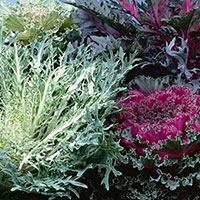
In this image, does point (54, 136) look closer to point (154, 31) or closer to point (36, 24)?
point (154, 31)

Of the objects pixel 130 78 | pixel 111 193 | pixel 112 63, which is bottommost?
pixel 111 193

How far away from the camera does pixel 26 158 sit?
2.48 feet

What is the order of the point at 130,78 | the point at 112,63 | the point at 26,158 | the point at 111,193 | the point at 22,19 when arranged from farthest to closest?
the point at 22,19
the point at 130,78
the point at 112,63
the point at 111,193
the point at 26,158

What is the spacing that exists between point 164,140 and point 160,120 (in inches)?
4.5

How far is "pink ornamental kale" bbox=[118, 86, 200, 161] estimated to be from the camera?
792mm

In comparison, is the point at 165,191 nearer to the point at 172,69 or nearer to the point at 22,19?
the point at 172,69

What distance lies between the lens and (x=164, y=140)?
79cm

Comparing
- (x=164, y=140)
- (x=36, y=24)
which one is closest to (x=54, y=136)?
(x=164, y=140)

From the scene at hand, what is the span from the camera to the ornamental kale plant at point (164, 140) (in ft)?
2.52

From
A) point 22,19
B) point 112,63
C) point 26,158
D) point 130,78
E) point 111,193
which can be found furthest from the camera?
point 22,19

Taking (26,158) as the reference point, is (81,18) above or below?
above

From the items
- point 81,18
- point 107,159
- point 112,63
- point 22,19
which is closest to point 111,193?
point 107,159

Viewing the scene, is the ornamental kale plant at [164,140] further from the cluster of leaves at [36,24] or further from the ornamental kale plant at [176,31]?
the cluster of leaves at [36,24]

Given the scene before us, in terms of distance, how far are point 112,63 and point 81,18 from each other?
29 cm
